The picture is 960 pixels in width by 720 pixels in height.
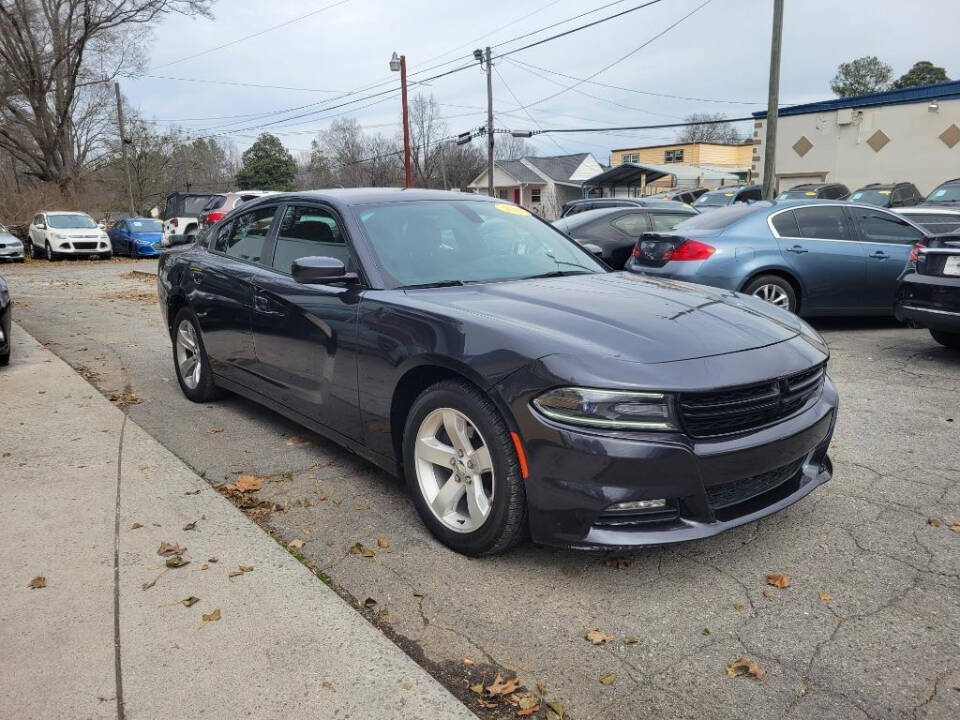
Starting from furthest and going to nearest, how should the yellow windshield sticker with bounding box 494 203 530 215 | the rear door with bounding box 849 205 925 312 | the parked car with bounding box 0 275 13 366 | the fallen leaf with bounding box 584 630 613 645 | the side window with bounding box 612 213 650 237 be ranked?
the side window with bounding box 612 213 650 237
the rear door with bounding box 849 205 925 312
the parked car with bounding box 0 275 13 366
the yellow windshield sticker with bounding box 494 203 530 215
the fallen leaf with bounding box 584 630 613 645

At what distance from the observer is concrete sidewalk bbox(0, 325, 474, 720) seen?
227cm

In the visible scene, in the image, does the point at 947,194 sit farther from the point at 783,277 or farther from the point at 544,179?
the point at 544,179

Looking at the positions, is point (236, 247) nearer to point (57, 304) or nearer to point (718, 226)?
point (718, 226)

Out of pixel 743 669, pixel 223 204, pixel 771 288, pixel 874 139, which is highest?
pixel 874 139

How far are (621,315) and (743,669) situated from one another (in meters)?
1.41

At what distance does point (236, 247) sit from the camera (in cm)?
508

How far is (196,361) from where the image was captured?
5.55 meters

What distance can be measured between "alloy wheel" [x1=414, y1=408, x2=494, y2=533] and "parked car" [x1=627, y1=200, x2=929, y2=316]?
517 cm

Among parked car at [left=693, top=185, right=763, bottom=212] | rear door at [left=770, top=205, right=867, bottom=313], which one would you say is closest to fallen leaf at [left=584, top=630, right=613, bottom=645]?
rear door at [left=770, top=205, right=867, bottom=313]

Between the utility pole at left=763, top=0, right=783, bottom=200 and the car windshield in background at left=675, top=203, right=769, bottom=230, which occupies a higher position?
the utility pole at left=763, top=0, right=783, bottom=200

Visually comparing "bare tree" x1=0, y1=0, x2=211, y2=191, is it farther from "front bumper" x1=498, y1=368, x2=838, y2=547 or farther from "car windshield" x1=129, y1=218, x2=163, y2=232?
"front bumper" x1=498, y1=368, x2=838, y2=547

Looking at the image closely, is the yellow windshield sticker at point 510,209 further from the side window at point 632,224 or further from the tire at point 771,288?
the side window at point 632,224

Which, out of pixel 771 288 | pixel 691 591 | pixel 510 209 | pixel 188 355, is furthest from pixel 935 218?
pixel 188 355

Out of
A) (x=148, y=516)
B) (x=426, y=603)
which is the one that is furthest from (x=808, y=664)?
(x=148, y=516)
